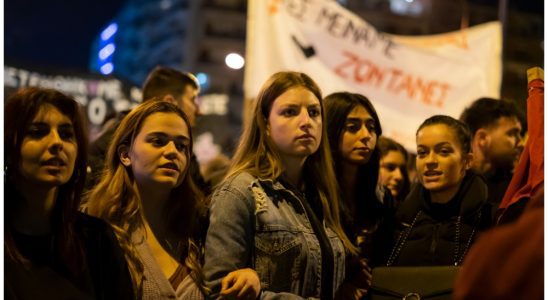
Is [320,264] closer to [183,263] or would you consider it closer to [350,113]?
[183,263]

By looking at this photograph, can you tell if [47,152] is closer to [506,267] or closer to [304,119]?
[304,119]

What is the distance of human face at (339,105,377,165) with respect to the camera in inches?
147

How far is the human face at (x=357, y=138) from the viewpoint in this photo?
A: 12.3ft

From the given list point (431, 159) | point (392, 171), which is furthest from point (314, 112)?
point (392, 171)

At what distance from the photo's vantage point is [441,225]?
3.32 metres

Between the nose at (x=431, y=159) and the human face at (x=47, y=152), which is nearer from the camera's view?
the human face at (x=47, y=152)

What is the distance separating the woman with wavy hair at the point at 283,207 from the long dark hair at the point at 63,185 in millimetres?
588

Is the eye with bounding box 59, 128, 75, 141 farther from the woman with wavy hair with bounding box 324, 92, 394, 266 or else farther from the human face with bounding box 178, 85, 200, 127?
the human face with bounding box 178, 85, 200, 127

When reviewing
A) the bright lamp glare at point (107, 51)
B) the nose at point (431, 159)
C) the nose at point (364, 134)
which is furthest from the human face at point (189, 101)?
the bright lamp glare at point (107, 51)

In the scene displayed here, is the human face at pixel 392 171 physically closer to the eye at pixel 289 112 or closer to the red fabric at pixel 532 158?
the eye at pixel 289 112

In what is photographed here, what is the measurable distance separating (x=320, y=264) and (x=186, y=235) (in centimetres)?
53

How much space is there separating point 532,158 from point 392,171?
2.17m

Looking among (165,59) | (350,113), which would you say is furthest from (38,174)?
(165,59)

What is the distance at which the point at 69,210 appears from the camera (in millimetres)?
2650
